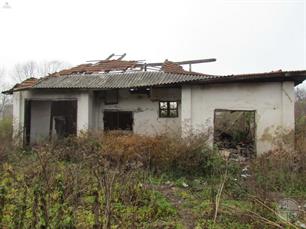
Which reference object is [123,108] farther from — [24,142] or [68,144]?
[24,142]

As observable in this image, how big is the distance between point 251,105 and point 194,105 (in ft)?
8.08

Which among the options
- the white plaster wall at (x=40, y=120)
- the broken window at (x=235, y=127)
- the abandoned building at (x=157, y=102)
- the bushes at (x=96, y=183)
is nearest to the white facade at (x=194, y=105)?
the abandoned building at (x=157, y=102)

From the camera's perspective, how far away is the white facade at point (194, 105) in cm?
1215

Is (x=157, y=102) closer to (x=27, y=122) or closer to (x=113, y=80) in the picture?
(x=113, y=80)

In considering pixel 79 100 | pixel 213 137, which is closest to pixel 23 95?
pixel 79 100

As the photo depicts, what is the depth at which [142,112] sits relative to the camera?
1588 centimetres

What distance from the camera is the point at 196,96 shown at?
13516mm

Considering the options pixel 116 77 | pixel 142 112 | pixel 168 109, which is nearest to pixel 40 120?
pixel 116 77

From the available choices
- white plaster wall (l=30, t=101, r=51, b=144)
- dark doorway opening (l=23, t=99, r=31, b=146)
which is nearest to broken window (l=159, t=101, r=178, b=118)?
white plaster wall (l=30, t=101, r=51, b=144)

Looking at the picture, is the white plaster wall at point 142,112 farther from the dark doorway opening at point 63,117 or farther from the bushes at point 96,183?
the dark doorway opening at point 63,117

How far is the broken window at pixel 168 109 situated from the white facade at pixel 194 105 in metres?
0.21

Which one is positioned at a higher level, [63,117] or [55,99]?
[55,99]

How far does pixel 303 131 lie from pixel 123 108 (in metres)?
8.83

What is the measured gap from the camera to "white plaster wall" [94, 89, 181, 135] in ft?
50.2
